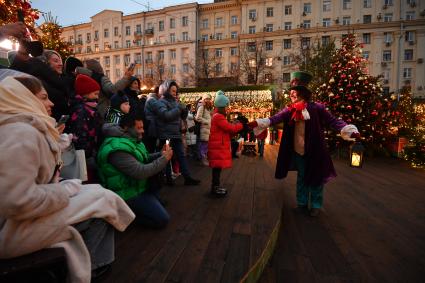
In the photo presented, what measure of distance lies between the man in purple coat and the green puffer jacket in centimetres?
207

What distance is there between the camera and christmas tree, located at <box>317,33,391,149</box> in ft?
32.6

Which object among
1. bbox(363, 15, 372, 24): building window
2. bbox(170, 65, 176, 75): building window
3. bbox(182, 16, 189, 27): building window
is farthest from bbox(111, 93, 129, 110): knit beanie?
bbox(182, 16, 189, 27): building window

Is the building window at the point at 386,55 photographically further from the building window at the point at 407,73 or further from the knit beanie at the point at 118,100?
the knit beanie at the point at 118,100

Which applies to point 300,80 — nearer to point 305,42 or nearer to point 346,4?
point 305,42

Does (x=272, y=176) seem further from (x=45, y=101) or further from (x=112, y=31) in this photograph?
(x=112, y=31)

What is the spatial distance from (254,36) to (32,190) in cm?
4933

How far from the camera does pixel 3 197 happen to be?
1263 mm

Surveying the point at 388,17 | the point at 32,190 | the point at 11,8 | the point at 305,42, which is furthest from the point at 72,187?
the point at 388,17

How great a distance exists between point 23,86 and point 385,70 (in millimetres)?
51143

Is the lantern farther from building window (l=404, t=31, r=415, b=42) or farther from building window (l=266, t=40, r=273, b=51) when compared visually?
building window (l=404, t=31, r=415, b=42)

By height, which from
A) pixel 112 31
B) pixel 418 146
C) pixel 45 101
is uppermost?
pixel 112 31

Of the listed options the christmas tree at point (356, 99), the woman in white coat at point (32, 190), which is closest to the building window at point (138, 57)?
the christmas tree at point (356, 99)

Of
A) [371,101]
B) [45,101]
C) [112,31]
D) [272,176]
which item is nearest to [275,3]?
[112,31]

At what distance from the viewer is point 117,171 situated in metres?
2.80
